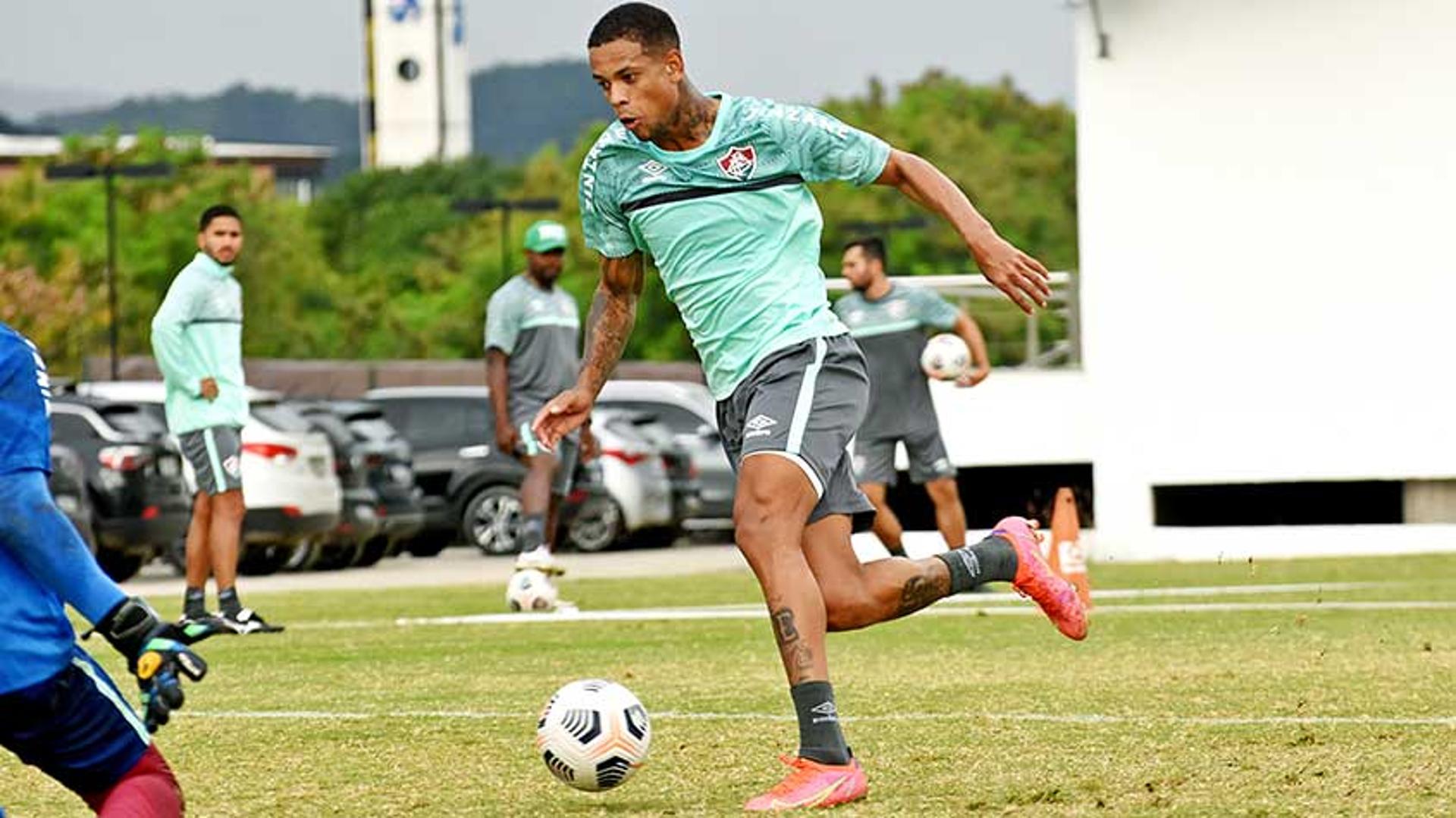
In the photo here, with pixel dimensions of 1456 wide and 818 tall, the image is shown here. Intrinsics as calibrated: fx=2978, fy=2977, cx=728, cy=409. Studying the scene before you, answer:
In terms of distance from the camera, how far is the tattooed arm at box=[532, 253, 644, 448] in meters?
8.85

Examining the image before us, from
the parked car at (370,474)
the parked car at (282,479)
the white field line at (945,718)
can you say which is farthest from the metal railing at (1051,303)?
the white field line at (945,718)

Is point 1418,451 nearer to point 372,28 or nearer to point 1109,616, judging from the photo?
point 1109,616

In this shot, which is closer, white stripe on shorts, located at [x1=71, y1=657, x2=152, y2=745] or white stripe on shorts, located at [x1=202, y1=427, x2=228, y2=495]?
white stripe on shorts, located at [x1=71, y1=657, x2=152, y2=745]

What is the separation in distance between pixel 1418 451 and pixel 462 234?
302 ft

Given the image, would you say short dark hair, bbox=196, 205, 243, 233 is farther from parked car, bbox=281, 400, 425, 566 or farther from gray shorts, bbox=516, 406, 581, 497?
parked car, bbox=281, 400, 425, 566

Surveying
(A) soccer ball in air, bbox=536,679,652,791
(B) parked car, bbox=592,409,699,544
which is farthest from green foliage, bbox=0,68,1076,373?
(A) soccer ball in air, bbox=536,679,652,791

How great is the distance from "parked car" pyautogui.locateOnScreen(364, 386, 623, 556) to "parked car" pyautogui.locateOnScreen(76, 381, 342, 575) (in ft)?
15.7

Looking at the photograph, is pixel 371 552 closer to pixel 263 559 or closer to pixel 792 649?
pixel 263 559

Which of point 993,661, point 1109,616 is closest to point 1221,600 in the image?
point 1109,616

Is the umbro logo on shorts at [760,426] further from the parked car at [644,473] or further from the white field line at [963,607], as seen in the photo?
the parked car at [644,473]

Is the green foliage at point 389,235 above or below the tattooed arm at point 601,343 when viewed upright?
above

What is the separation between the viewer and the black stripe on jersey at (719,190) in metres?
8.22

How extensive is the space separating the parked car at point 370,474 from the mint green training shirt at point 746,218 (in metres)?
19.1

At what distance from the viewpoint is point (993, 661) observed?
12352mm
